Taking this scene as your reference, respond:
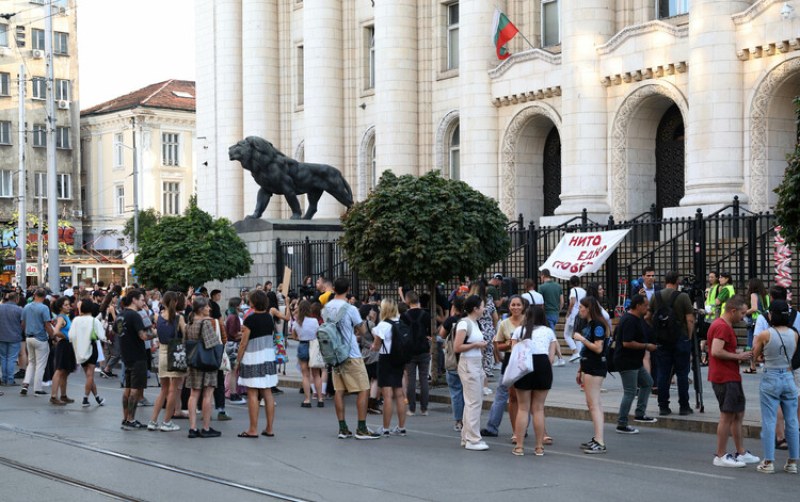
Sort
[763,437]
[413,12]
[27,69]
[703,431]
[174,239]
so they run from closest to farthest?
[763,437] < [703,431] < [174,239] < [413,12] < [27,69]

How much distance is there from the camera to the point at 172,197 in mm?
78625

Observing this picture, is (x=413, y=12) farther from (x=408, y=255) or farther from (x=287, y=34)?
(x=408, y=255)

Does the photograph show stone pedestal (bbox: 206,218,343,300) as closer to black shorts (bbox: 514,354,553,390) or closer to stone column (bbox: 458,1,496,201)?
stone column (bbox: 458,1,496,201)

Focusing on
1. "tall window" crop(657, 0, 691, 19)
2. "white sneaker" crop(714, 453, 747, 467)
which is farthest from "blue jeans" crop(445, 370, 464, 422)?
"tall window" crop(657, 0, 691, 19)

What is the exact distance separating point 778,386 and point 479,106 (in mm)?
25616

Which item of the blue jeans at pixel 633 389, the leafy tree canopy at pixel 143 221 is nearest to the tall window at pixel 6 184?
the leafy tree canopy at pixel 143 221

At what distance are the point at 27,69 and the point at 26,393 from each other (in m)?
55.5

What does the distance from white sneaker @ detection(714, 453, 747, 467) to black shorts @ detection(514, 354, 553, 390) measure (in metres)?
1.85

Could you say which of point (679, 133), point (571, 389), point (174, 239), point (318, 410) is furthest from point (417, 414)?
point (679, 133)

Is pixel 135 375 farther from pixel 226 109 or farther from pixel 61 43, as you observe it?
pixel 61 43

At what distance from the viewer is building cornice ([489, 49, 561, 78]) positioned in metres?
34.0

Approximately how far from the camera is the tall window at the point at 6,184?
73.6 m

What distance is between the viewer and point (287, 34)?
46812mm

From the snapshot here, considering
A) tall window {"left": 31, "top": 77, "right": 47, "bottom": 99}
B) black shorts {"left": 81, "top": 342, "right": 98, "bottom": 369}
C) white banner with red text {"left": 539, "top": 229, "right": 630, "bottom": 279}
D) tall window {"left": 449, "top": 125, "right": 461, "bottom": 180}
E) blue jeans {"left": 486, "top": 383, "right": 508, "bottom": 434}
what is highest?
tall window {"left": 31, "top": 77, "right": 47, "bottom": 99}
